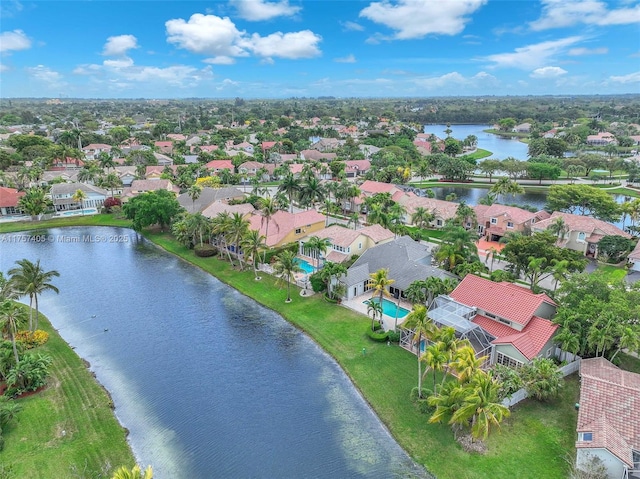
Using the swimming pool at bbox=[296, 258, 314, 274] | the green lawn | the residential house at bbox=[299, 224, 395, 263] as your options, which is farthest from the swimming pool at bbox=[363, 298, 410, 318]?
the green lawn

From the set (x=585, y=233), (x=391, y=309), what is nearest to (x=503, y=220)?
A: (x=585, y=233)

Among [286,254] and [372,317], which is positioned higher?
[286,254]

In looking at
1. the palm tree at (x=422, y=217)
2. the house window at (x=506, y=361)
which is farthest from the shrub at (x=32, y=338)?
the palm tree at (x=422, y=217)

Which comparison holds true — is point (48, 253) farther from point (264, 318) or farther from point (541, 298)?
point (541, 298)

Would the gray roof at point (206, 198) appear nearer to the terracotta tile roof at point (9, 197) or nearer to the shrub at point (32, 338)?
the terracotta tile roof at point (9, 197)

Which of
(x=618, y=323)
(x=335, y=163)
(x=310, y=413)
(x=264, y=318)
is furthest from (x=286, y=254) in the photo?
(x=335, y=163)
